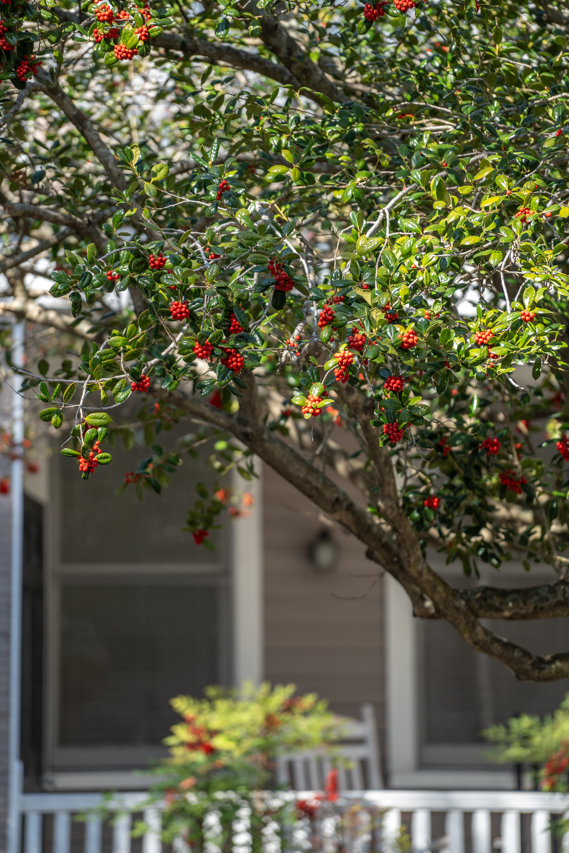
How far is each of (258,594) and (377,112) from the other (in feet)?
10.9

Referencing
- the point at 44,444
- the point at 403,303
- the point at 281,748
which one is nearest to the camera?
the point at 403,303

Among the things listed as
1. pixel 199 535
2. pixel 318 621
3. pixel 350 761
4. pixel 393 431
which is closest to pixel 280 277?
pixel 393 431

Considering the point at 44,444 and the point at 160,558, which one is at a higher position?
the point at 44,444

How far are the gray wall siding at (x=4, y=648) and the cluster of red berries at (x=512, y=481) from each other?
8.06 ft

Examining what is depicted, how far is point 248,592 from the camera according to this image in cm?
467

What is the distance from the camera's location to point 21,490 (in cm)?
356

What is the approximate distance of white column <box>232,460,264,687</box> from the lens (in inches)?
181

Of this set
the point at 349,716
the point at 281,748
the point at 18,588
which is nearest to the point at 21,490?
the point at 18,588

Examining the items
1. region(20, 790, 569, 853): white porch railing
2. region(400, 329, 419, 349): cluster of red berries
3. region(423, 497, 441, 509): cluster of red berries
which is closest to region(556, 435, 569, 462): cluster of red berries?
region(423, 497, 441, 509): cluster of red berries

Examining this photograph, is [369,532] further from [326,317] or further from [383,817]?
[383,817]

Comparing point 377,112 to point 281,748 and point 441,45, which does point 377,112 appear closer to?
point 441,45

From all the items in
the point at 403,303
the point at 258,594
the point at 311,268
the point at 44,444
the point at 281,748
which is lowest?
the point at 281,748

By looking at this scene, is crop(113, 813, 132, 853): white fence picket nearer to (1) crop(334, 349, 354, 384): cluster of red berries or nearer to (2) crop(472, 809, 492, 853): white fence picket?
(2) crop(472, 809, 492, 853): white fence picket

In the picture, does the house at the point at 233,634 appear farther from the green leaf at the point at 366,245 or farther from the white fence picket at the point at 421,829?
the green leaf at the point at 366,245
